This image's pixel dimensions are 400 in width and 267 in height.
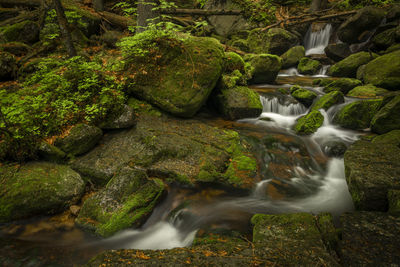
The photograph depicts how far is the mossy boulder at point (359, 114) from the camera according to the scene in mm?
6445

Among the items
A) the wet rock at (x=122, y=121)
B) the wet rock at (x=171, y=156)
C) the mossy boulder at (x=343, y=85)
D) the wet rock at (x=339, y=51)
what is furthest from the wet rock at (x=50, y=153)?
the wet rock at (x=339, y=51)

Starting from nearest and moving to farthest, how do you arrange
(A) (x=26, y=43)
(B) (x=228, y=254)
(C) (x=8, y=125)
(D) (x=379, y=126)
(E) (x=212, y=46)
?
(B) (x=228, y=254), (C) (x=8, y=125), (D) (x=379, y=126), (E) (x=212, y=46), (A) (x=26, y=43)

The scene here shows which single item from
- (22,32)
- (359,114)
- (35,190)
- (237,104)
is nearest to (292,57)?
(359,114)

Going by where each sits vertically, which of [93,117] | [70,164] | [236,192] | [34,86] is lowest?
[236,192]

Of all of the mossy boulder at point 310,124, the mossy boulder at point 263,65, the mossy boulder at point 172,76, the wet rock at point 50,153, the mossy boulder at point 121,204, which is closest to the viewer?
the mossy boulder at point 121,204

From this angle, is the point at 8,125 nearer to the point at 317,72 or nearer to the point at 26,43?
the point at 26,43

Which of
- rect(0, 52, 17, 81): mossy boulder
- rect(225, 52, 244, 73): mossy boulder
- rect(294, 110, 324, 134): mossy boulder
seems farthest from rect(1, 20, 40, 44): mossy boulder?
rect(294, 110, 324, 134): mossy boulder

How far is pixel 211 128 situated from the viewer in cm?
607

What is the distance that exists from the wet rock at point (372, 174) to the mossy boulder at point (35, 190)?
207 inches

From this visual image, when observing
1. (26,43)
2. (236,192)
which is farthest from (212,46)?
(26,43)

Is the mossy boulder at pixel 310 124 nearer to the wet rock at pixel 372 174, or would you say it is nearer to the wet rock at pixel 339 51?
the wet rock at pixel 372 174

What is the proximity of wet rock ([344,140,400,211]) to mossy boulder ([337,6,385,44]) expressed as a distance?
1106cm

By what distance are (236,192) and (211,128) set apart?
7.40 ft

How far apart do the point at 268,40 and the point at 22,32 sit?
1356 cm
